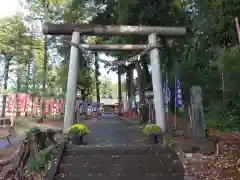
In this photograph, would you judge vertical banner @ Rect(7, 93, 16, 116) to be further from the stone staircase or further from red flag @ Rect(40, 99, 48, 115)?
the stone staircase

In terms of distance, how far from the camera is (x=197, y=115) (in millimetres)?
9688

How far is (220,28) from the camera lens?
7.35 m

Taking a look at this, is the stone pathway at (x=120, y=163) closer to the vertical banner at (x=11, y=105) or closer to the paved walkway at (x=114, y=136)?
the paved walkway at (x=114, y=136)

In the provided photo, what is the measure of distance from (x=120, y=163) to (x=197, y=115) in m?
3.40

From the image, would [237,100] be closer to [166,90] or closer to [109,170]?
[166,90]

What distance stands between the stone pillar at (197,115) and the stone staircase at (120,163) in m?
1.62

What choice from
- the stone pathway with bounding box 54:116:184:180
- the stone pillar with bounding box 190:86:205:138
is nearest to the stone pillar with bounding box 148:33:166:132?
the stone pillar with bounding box 190:86:205:138

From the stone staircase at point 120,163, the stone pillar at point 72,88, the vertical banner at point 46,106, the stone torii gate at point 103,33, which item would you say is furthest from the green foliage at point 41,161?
the vertical banner at point 46,106

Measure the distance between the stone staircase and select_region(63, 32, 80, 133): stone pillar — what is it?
2531mm

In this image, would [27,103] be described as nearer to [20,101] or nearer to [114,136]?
[20,101]

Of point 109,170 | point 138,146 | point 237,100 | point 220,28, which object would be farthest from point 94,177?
point 237,100

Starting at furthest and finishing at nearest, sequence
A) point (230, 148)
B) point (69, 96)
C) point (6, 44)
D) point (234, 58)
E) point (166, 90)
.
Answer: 1. point (6, 44)
2. point (166, 90)
3. point (69, 96)
4. point (230, 148)
5. point (234, 58)

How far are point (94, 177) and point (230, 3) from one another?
17.4 feet

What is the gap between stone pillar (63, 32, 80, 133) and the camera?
11008 mm
